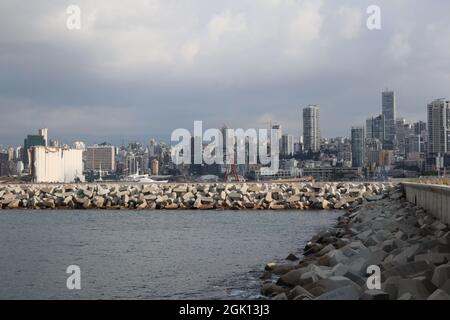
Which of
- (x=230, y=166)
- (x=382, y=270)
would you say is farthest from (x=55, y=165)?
(x=382, y=270)

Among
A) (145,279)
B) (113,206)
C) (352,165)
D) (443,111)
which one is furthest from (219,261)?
(352,165)

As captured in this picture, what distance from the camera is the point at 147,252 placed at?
1966 centimetres

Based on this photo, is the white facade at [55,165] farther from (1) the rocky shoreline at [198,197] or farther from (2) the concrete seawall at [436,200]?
(2) the concrete seawall at [436,200]

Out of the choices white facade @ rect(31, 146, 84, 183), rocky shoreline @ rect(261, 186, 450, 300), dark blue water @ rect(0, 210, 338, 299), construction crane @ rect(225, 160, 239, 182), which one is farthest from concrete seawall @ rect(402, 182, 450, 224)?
construction crane @ rect(225, 160, 239, 182)

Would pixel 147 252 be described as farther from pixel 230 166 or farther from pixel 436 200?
pixel 230 166

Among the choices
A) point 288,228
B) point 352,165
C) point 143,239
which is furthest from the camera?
point 352,165

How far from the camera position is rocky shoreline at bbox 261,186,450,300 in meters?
8.98

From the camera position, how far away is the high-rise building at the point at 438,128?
201ft

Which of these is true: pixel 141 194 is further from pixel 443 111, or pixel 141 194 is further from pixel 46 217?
pixel 443 111

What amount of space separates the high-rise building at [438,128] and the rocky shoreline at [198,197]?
1803 cm

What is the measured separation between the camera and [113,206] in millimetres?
42781

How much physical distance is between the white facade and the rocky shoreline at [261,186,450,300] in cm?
8603

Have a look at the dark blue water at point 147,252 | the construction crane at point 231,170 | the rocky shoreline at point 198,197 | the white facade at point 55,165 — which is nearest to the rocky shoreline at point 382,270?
the dark blue water at point 147,252
